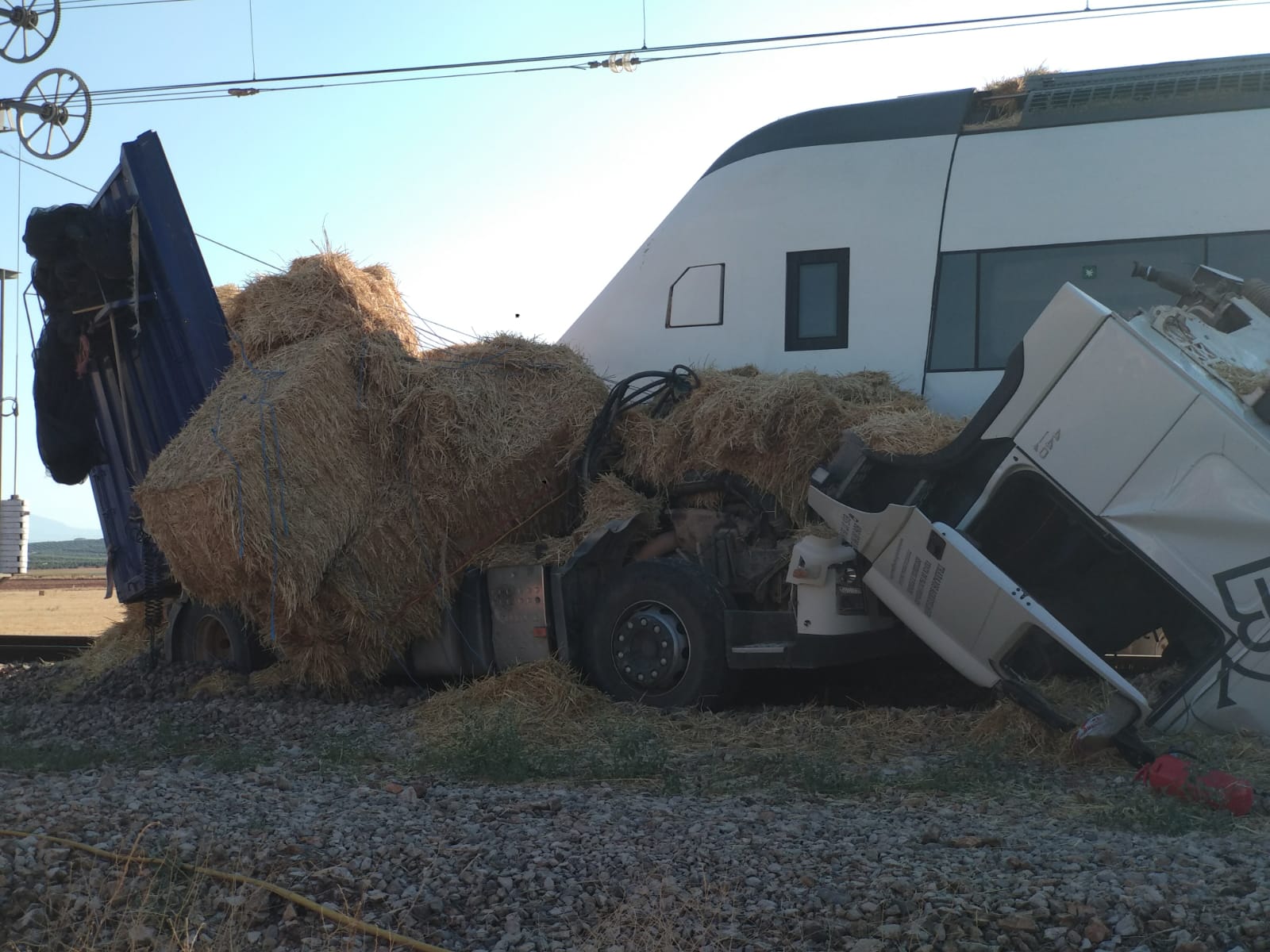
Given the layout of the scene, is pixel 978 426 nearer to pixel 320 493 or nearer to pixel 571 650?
pixel 571 650

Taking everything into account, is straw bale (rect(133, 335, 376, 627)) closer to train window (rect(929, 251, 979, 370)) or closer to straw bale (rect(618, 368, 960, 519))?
straw bale (rect(618, 368, 960, 519))

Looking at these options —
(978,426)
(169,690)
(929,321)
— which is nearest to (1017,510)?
(978,426)

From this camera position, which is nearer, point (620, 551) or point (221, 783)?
point (221, 783)

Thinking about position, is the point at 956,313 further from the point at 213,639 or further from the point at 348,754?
the point at 213,639

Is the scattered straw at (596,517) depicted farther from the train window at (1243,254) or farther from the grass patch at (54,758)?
the train window at (1243,254)

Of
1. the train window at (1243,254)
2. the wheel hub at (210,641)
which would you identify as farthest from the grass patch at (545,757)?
the train window at (1243,254)

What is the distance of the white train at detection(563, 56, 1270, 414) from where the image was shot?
312 inches

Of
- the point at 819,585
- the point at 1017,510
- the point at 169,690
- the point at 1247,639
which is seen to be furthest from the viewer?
the point at 169,690

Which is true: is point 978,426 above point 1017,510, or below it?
above

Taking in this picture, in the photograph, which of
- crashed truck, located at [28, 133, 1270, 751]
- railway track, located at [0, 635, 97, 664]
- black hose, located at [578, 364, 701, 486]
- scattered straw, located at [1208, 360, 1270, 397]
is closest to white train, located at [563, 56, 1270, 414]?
black hose, located at [578, 364, 701, 486]

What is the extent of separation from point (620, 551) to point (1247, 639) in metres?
4.03

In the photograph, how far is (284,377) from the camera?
8281 mm

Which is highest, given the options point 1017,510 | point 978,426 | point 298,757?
point 978,426

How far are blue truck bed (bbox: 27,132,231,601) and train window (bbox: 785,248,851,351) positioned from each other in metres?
4.15
